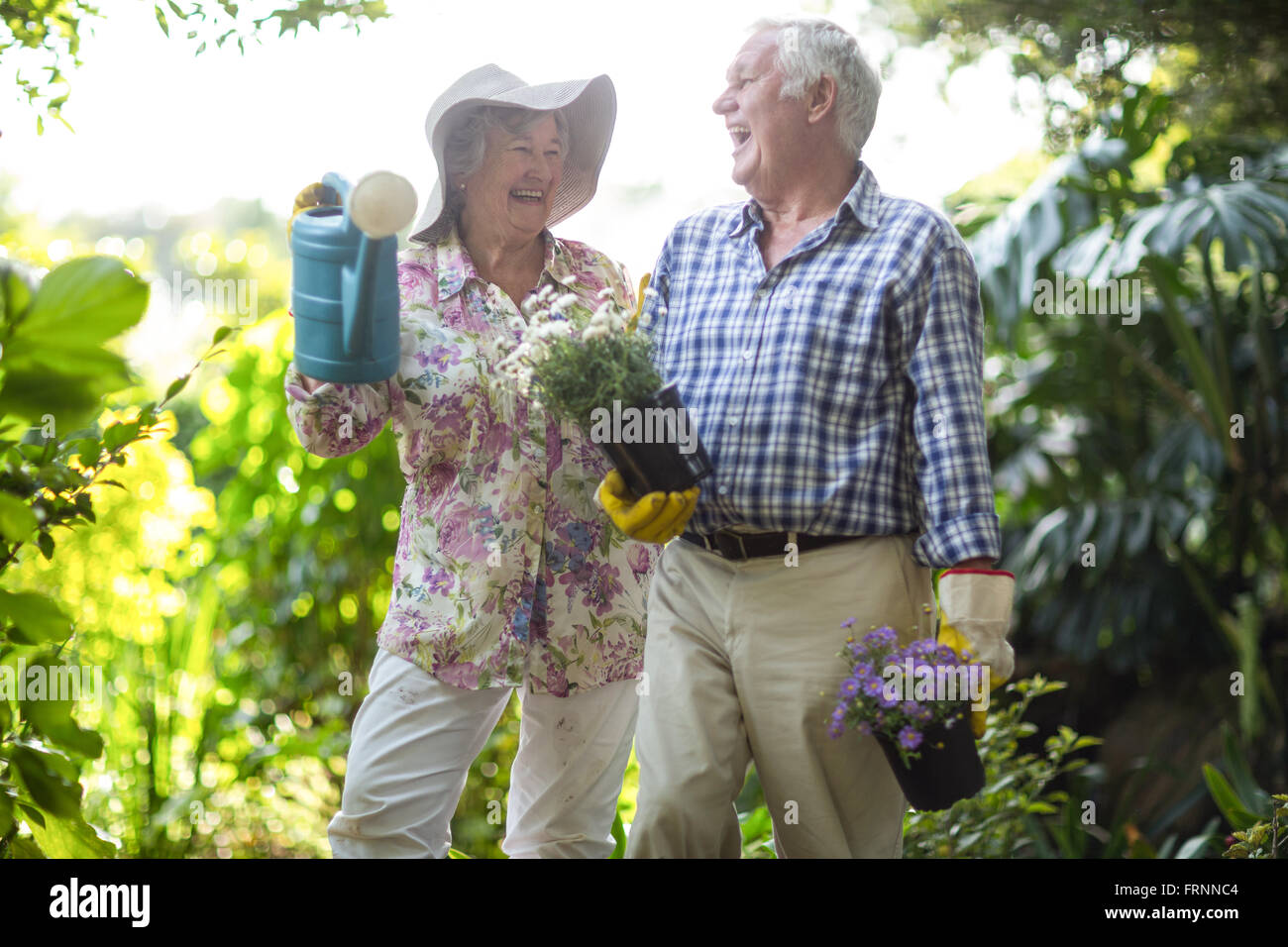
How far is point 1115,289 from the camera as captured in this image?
366cm

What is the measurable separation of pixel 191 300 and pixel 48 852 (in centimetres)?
158

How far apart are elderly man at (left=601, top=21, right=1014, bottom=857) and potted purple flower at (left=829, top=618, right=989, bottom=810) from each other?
7cm

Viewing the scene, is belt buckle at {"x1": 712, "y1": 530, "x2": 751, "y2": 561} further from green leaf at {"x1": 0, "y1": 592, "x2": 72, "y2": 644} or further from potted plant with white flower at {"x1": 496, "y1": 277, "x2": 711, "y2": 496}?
green leaf at {"x1": 0, "y1": 592, "x2": 72, "y2": 644}

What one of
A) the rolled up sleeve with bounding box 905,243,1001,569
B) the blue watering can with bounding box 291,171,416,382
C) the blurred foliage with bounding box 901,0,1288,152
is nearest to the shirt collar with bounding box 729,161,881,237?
the rolled up sleeve with bounding box 905,243,1001,569

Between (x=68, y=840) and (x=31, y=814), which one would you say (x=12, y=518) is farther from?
(x=68, y=840)

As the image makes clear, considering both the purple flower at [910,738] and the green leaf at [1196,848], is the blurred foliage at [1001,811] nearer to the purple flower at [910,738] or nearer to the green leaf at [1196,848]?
the green leaf at [1196,848]

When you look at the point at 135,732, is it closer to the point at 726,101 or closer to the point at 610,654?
the point at 610,654

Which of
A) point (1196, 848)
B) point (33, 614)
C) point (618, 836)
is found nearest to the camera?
point (33, 614)

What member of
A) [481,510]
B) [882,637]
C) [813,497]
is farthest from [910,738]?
[481,510]

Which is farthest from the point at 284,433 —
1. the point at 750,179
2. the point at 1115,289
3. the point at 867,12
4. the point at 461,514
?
the point at 867,12

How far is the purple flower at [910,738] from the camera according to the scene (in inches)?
60.3

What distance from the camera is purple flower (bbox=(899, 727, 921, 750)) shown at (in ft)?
5.03

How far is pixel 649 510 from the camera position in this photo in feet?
5.34

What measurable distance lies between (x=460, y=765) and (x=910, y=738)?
71 centimetres
